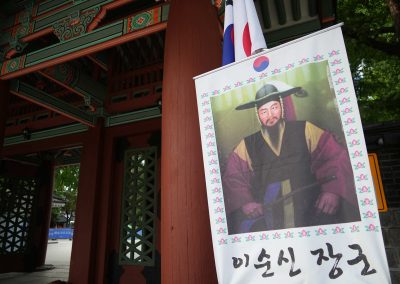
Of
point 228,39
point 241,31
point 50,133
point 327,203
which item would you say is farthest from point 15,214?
point 327,203

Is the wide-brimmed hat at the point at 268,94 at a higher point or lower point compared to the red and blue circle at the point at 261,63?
lower

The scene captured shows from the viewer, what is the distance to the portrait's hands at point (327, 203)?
1.19 m

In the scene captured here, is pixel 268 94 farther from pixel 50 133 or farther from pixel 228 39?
pixel 50 133

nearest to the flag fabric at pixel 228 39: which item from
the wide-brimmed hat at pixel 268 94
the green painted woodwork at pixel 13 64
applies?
the wide-brimmed hat at pixel 268 94

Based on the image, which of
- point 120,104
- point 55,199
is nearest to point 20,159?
point 120,104

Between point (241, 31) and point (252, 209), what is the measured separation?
1.09 meters

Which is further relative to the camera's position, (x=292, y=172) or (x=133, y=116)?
(x=133, y=116)

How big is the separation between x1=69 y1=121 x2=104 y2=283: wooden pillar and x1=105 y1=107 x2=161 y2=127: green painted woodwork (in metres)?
0.19

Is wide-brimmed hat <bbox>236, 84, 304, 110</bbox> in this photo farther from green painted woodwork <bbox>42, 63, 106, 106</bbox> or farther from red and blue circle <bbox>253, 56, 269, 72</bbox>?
green painted woodwork <bbox>42, 63, 106, 106</bbox>

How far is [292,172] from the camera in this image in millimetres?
1306

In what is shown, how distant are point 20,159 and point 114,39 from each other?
17.3ft

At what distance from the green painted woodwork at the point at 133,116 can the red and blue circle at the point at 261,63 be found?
136 inches

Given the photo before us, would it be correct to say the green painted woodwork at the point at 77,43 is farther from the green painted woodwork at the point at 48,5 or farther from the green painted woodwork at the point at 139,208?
the green painted woodwork at the point at 139,208

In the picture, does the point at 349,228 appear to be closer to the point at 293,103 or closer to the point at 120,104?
the point at 293,103
